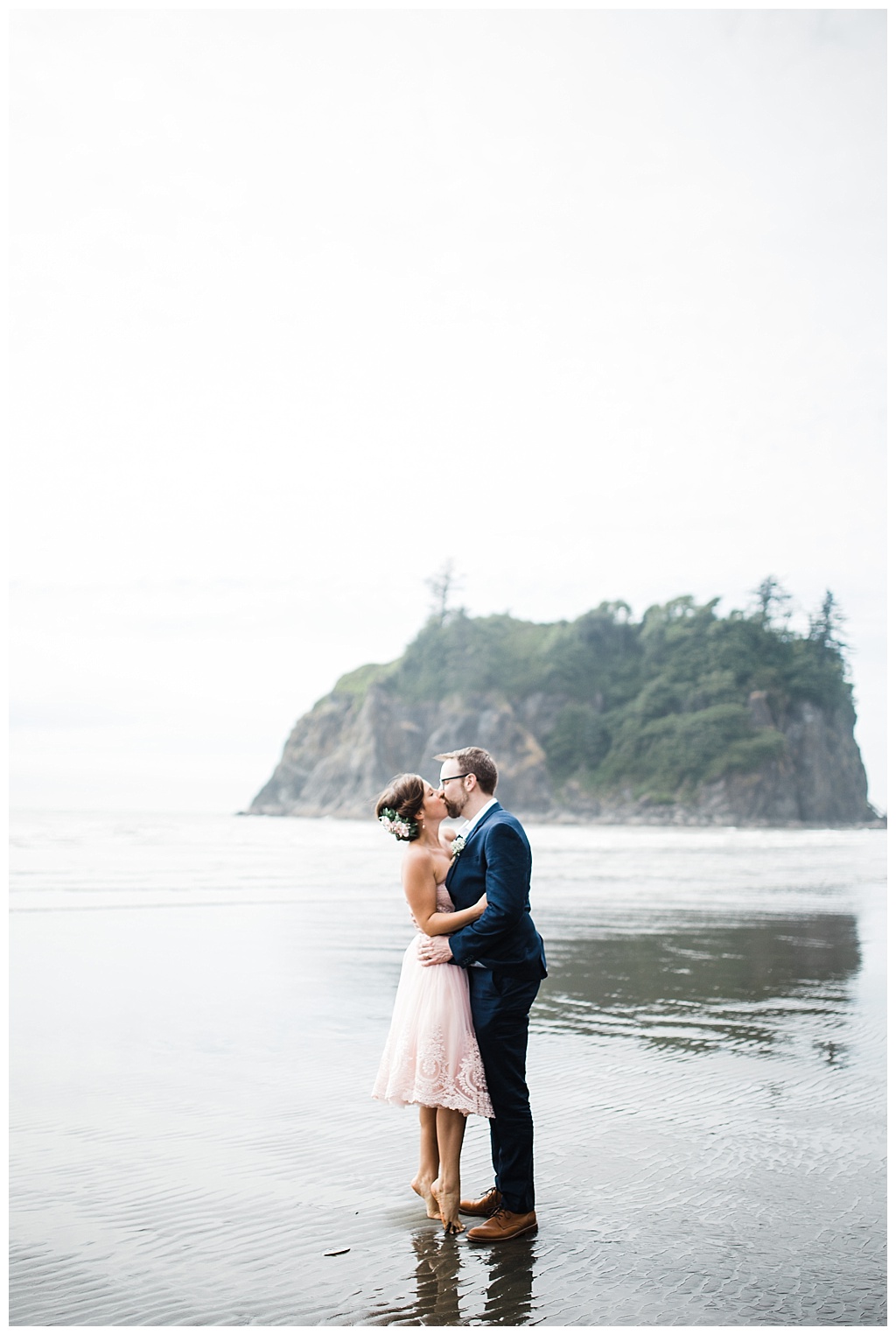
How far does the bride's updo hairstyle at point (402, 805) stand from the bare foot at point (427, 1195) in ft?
5.01

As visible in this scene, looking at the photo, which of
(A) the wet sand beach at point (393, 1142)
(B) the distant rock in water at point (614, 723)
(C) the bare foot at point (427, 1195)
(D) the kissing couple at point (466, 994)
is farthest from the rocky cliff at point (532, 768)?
(D) the kissing couple at point (466, 994)

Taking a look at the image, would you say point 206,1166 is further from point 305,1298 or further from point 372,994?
point 372,994

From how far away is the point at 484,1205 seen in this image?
4.59m

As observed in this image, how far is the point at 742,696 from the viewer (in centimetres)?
11931

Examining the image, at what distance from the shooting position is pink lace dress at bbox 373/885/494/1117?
4.48m

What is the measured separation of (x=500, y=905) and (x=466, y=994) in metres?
0.50

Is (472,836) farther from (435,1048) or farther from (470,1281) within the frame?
(470,1281)

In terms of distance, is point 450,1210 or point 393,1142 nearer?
point 450,1210

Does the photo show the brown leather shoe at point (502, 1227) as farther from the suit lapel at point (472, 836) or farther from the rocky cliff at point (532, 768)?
the rocky cliff at point (532, 768)

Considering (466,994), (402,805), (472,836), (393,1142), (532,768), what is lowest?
(393,1142)

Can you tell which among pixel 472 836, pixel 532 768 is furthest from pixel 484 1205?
pixel 532 768

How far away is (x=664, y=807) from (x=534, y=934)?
109m

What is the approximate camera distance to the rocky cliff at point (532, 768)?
109 meters

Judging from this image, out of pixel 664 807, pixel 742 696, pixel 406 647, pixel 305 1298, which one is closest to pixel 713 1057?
pixel 305 1298
